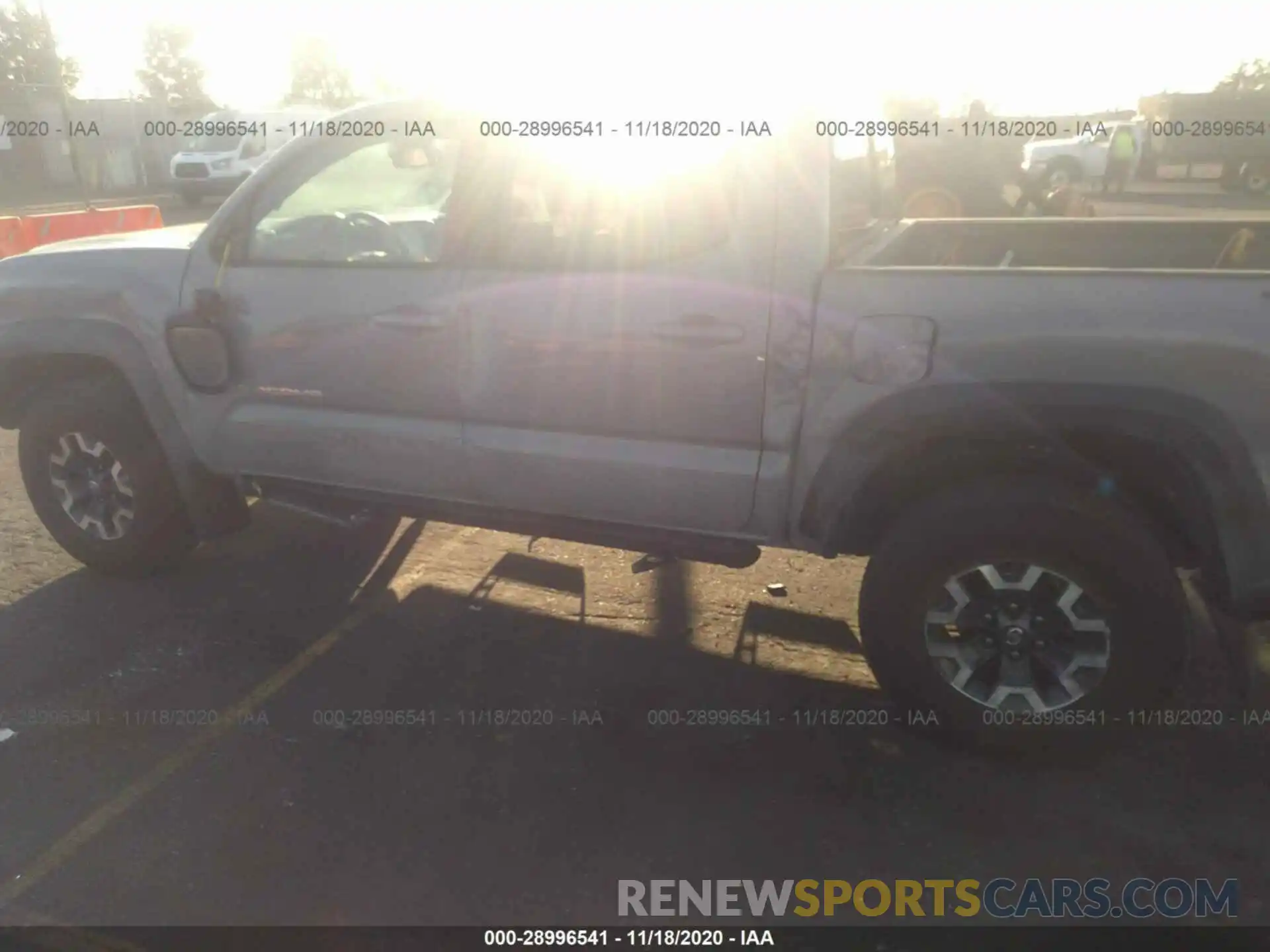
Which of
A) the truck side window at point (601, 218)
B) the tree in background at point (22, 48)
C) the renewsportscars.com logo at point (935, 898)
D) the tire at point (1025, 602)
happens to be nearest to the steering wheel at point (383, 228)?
the truck side window at point (601, 218)

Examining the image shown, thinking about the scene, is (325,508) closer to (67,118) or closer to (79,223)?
(79,223)

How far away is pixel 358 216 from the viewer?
12.6ft

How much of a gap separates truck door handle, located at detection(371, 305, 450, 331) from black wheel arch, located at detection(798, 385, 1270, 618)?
1325 millimetres

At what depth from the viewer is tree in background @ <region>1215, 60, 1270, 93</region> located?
27531 millimetres

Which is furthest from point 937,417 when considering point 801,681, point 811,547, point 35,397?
point 35,397

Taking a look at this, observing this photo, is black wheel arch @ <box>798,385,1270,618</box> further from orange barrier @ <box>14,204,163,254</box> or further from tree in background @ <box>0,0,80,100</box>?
tree in background @ <box>0,0,80,100</box>

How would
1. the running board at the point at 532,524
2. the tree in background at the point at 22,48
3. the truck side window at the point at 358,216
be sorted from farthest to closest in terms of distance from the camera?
the tree in background at the point at 22,48 < the truck side window at the point at 358,216 < the running board at the point at 532,524

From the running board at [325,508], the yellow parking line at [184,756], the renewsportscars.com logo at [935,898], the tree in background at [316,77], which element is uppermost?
the tree in background at [316,77]

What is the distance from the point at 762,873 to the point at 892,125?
9.53ft

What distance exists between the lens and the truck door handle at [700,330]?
9.69 feet

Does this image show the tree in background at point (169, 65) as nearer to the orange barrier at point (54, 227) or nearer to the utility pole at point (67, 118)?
the utility pole at point (67, 118)

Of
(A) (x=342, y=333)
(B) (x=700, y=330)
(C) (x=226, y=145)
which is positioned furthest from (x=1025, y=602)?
(C) (x=226, y=145)

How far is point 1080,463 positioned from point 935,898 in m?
1.21

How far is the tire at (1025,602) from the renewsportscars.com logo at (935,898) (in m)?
0.47
